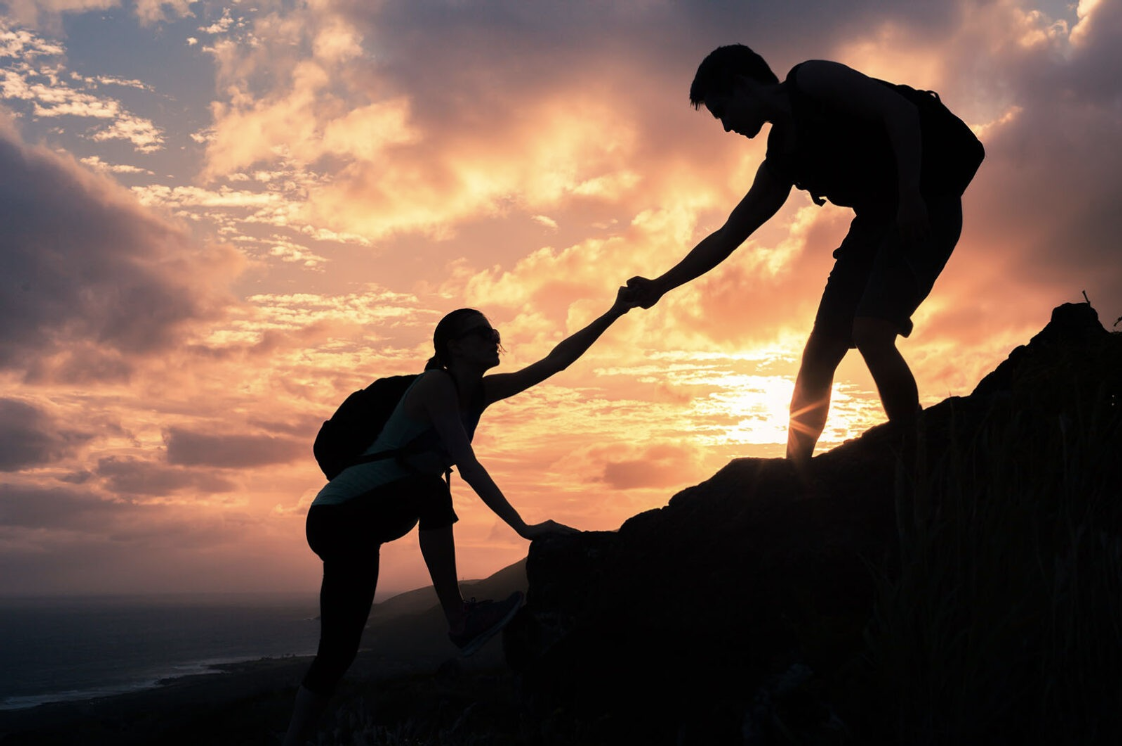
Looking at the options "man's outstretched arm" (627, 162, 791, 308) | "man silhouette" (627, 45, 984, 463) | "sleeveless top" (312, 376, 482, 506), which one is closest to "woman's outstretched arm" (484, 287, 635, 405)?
"man's outstretched arm" (627, 162, 791, 308)

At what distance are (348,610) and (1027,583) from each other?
321 cm

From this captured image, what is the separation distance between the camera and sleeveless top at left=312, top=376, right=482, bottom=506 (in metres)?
4.29

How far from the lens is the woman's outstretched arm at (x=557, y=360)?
5109mm

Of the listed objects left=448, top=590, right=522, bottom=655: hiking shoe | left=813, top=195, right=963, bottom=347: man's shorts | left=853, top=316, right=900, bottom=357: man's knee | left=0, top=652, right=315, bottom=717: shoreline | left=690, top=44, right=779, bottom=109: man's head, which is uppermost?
left=690, top=44, right=779, bottom=109: man's head

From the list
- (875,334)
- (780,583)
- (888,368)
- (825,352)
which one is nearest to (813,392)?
(825,352)

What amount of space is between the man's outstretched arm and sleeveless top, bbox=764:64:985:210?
24.0 inches

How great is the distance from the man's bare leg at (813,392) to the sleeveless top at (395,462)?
204 centimetres

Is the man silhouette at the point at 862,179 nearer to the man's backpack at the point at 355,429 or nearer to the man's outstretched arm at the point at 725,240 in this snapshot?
the man's outstretched arm at the point at 725,240

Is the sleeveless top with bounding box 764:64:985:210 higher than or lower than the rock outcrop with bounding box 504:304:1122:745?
A: higher

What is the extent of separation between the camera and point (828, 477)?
14.0 feet

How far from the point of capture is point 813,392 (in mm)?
4656

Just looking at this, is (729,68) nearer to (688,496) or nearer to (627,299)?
(627,299)

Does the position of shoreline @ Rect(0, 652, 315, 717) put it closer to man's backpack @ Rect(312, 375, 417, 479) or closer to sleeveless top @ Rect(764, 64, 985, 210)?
man's backpack @ Rect(312, 375, 417, 479)

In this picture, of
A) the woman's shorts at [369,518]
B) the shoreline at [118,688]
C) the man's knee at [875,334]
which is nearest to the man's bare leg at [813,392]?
the man's knee at [875,334]
